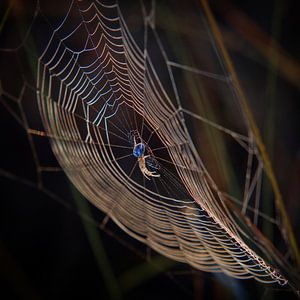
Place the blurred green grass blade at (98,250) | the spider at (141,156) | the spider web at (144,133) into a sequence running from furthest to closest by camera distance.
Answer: the blurred green grass blade at (98,250)
the spider at (141,156)
the spider web at (144,133)

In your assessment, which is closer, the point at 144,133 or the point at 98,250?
the point at 144,133

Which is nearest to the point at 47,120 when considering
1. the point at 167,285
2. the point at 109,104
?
the point at 109,104

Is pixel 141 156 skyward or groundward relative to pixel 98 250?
skyward

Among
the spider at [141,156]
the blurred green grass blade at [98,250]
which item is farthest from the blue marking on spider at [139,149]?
the blurred green grass blade at [98,250]

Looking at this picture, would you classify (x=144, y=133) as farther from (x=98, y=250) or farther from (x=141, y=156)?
(x=98, y=250)

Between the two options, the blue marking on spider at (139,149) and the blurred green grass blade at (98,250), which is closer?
the blue marking on spider at (139,149)

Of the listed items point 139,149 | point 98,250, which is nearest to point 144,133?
point 139,149

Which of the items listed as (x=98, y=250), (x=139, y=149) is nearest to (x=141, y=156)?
(x=139, y=149)

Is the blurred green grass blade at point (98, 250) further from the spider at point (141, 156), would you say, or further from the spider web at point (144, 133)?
the spider at point (141, 156)
